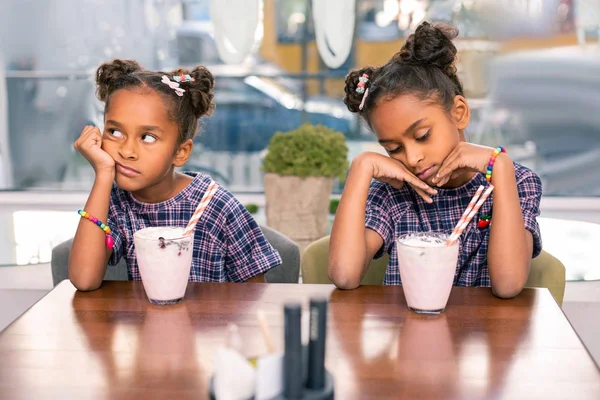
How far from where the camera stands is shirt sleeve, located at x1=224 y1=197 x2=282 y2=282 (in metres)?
1.83

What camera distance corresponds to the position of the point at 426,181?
67.4 inches

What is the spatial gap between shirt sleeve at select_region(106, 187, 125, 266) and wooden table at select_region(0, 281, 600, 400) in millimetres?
206

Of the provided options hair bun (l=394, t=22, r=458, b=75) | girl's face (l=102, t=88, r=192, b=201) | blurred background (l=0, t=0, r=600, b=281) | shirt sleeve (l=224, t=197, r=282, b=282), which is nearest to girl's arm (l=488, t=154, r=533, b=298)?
hair bun (l=394, t=22, r=458, b=75)

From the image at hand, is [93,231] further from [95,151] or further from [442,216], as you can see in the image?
[442,216]

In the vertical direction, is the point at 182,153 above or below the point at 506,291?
above

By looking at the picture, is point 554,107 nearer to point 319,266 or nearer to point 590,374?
point 319,266

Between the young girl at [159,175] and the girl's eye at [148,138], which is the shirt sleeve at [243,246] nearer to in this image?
the young girl at [159,175]

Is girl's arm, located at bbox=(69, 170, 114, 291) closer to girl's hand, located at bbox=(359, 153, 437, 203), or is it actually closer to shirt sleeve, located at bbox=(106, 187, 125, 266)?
shirt sleeve, located at bbox=(106, 187, 125, 266)

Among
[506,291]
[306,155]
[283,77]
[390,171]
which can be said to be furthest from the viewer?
[283,77]

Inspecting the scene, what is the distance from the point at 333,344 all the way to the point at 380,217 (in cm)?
66

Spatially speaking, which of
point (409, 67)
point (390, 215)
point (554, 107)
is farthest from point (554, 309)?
point (554, 107)

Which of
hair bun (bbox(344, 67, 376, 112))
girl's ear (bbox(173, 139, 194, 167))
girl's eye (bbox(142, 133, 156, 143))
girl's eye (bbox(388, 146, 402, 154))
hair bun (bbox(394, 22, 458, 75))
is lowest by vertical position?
girl's ear (bbox(173, 139, 194, 167))

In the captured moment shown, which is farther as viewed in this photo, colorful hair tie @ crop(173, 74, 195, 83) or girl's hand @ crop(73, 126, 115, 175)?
colorful hair tie @ crop(173, 74, 195, 83)

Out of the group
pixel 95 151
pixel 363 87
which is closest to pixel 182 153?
pixel 95 151
